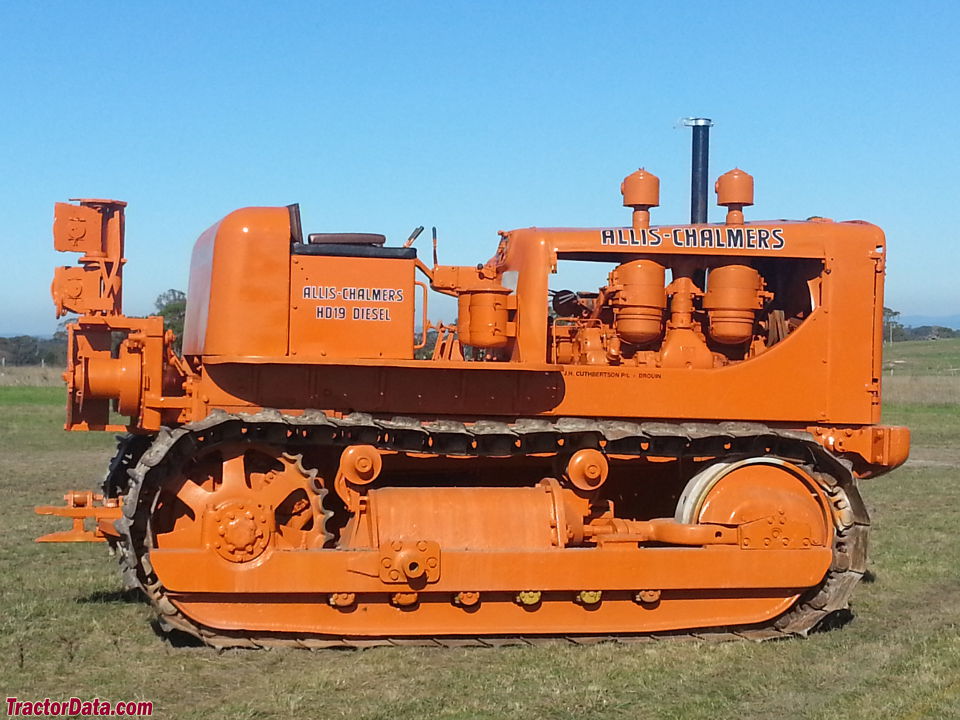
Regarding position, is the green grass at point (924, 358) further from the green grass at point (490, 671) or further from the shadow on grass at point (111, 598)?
the shadow on grass at point (111, 598)

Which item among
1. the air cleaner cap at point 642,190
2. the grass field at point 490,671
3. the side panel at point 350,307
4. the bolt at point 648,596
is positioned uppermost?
the air cleaner cap at point 642,190

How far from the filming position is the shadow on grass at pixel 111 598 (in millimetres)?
9906

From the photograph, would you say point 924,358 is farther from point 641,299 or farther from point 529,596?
point 529,596

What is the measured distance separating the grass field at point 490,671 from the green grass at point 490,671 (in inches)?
0.6

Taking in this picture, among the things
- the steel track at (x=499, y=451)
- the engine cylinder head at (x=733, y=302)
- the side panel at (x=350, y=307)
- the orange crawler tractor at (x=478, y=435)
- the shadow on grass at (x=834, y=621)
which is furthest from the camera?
the engine cylinder head at (x=733, y=302)

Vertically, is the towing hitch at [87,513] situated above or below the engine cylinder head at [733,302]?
below

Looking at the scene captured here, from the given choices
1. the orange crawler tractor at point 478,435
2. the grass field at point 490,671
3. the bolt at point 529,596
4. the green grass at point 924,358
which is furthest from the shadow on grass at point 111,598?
the green grass at point 924,358

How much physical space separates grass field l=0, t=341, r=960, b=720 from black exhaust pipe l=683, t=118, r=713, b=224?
403 centimetres

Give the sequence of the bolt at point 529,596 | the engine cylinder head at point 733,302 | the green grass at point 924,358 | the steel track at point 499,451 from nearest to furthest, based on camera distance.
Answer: the steel track at point 499,451
the bolt at point 529,596
the engine cylinder head at point 733,302
the green grass at point 924,358

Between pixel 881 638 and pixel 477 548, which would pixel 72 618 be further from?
pixel 881 638

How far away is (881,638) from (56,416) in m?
26.8

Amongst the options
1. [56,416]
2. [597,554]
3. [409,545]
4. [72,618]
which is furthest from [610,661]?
[56,416]

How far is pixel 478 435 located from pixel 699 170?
4.14m

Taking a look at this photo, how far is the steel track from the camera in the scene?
331 inches
